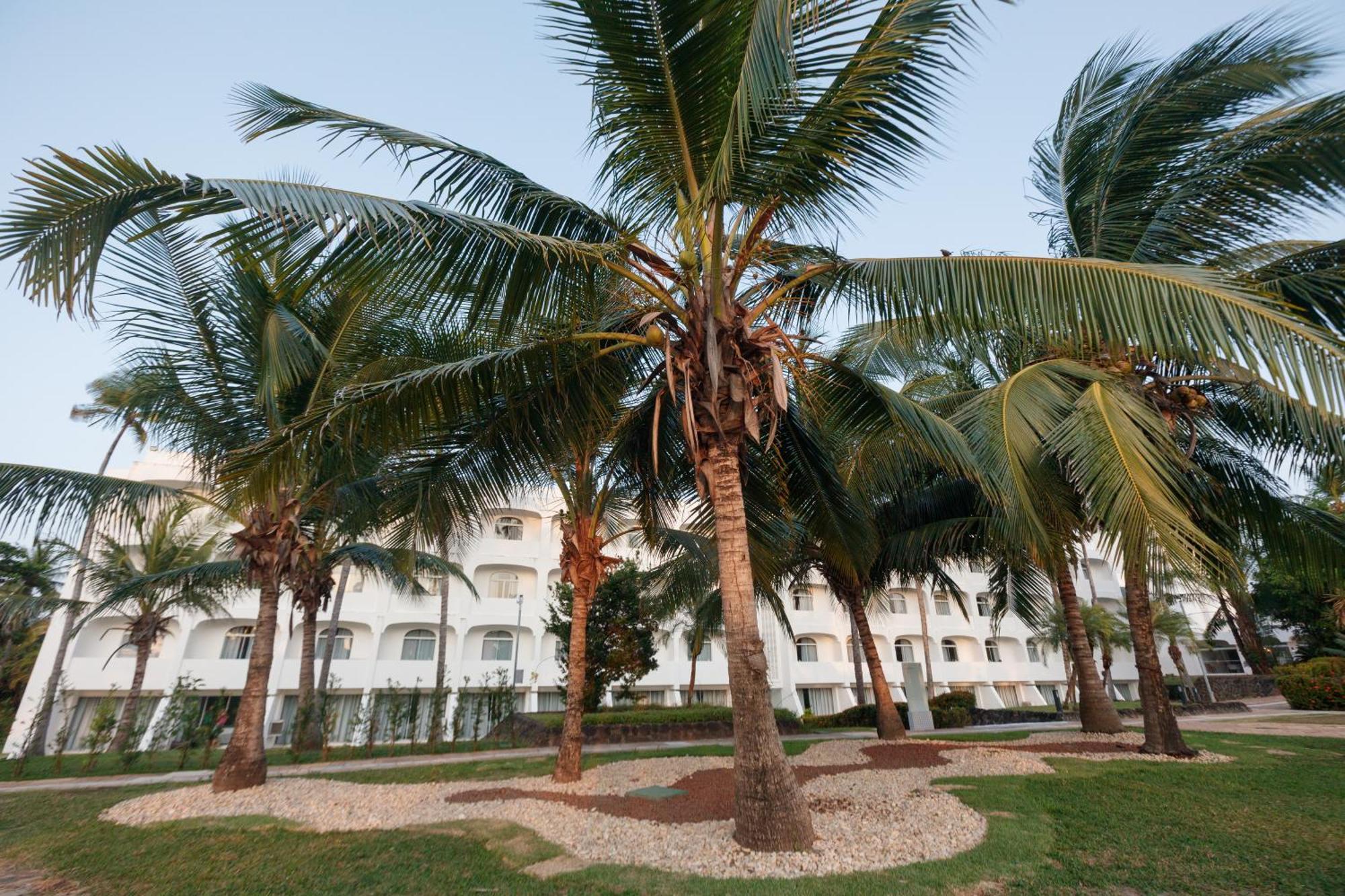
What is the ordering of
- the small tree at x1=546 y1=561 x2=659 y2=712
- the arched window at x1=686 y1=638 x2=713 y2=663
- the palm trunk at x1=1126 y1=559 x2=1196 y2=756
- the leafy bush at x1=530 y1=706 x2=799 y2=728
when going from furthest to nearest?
the arched window at x1=686 y1=638 x2=713 y2=663 → the small tree at x1=546 y1=561 x2=659 y2=712 → the leafy bush at x1=530 y1=706 x2=799 y2=728 → the palm trunk at x1=1126 y1=559 x2=1196 y2=756

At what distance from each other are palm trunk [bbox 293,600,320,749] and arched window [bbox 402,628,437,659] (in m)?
13.4

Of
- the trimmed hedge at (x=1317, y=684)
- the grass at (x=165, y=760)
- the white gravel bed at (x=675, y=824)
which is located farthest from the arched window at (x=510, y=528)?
the trimmed hedge at (x=1317, y=684)

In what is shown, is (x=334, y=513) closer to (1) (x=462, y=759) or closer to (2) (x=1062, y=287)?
(1) (x=462, y=759)

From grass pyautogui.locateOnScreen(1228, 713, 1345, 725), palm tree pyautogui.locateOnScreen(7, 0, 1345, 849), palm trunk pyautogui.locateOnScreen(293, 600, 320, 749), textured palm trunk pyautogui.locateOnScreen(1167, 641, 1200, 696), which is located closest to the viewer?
palm tree pyautogui.locateOnScreen(7, 0, 1345, 849)

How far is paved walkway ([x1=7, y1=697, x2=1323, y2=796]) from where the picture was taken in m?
11.8

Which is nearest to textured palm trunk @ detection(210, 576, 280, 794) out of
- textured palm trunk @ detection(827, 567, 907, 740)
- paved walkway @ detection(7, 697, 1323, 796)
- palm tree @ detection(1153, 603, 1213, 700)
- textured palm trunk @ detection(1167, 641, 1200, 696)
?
paved walkway @ detection(7, 697, 1323, 796)

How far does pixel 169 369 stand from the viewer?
366 inches

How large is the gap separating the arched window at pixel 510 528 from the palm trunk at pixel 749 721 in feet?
90.2

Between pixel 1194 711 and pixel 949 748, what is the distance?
667 inches

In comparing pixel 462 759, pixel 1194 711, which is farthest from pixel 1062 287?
pixel 1194 711

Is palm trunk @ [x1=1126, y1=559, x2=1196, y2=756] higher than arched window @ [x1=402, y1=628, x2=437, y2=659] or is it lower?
lower

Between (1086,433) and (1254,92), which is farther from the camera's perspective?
(1254,92)

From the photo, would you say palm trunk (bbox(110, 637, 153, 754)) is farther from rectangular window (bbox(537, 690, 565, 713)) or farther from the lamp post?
rectangular window (bbox(537, 690, 565, 713))

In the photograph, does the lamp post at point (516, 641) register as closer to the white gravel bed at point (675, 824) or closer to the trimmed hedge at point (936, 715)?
the trimmed hedge at point (936, 715)
